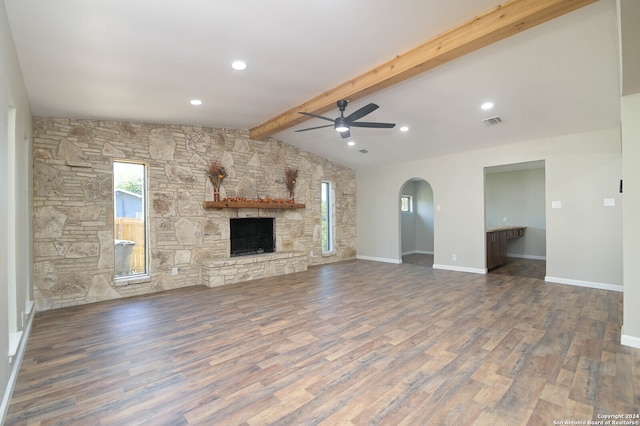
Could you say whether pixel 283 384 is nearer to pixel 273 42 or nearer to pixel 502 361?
pixel 502 361

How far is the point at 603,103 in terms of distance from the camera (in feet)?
13.1

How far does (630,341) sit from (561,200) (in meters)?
3.02

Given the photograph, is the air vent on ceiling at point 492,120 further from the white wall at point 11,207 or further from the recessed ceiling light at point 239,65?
the white wall at point 11,207

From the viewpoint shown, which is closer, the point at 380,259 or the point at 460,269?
the point at 460,269

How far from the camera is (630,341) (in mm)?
2754

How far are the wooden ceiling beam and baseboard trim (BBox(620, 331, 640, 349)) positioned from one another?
2.87m

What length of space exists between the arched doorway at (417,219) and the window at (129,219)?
685cm

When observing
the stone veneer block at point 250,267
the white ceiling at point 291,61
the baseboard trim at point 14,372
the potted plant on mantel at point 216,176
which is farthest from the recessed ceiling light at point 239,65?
the stone veneer block at point 250,267

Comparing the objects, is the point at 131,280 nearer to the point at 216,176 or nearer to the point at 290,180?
the point at 216,176

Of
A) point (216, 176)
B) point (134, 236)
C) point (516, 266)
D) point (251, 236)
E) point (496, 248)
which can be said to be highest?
point (216, 176)

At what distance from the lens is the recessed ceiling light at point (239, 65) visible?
3.15 m

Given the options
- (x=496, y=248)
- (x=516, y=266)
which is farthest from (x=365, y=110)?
(x=516, y=266)

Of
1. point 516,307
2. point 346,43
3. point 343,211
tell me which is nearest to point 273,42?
point 346,43

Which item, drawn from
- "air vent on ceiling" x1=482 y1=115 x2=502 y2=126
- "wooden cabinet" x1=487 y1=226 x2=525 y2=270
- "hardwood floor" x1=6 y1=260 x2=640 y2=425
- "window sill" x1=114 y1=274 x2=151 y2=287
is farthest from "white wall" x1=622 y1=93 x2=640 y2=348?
"window sill" x1=114 y1=274 x2=151 y2=287
